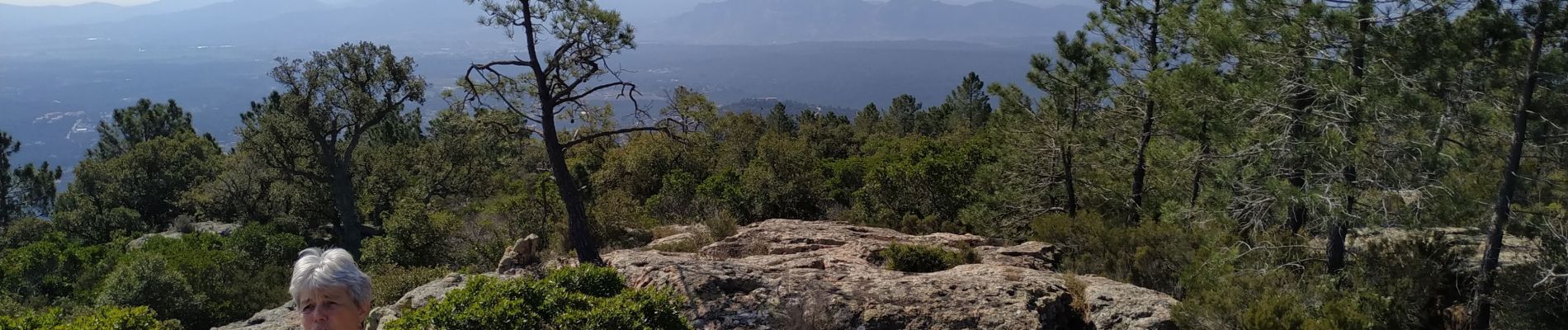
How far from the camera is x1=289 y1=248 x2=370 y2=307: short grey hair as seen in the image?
11.5ft

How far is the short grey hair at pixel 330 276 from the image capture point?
351cm

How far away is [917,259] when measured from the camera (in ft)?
29.8

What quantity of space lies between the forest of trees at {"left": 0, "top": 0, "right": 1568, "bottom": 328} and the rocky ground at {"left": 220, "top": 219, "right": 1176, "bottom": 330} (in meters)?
0.86

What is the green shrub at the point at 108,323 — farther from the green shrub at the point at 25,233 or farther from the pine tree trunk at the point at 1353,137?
the green shrub at the point at 25,233

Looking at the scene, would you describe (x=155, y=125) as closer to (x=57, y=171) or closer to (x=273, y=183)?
(x=57, y=171)

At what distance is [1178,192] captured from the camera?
37.4 ft

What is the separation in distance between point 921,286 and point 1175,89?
13.9ft

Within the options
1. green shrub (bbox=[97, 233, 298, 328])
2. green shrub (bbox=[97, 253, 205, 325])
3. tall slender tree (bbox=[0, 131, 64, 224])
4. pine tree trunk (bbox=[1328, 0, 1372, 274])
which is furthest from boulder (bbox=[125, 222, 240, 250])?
pine tree trunk (bbox=[1328, 0, 1372, 274])

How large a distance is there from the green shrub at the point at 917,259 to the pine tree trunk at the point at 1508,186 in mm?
4824

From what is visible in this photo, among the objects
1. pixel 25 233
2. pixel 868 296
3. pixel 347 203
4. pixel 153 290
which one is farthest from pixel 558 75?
pixel 25 233

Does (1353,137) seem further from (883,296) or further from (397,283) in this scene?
(397,283)

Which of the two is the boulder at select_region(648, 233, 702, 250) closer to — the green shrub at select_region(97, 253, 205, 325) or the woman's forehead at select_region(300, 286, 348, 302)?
the green shrub at select_region(97, 253, 205, 325)

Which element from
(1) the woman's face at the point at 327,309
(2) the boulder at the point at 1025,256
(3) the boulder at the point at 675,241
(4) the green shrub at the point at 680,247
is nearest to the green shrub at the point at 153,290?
(3) the boulder at the point at 675,241

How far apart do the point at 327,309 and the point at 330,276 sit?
0.17 meters
